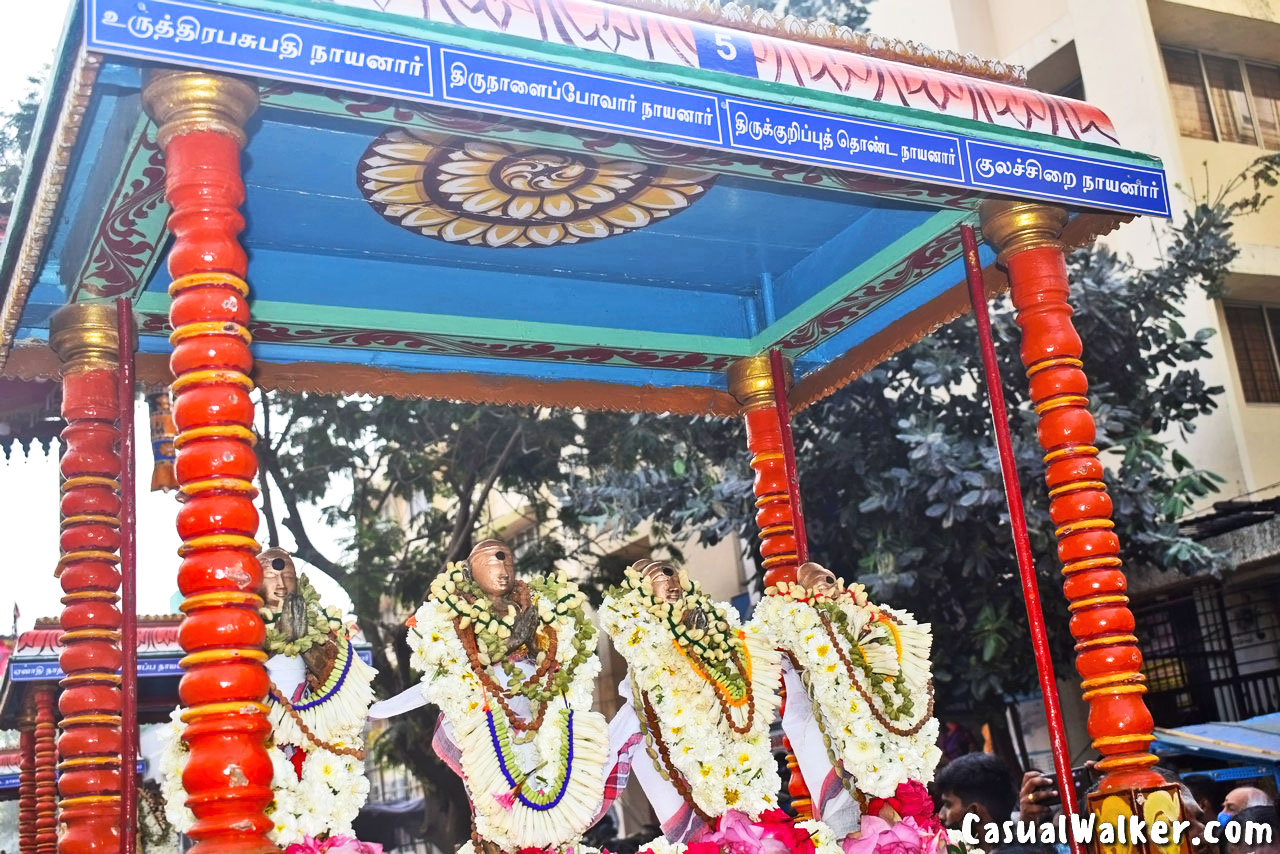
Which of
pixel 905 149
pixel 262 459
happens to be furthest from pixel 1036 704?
pixel 905 149

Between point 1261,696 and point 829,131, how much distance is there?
37.0 ft

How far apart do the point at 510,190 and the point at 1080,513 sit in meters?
3.37

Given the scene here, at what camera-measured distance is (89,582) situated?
6965 millimetres

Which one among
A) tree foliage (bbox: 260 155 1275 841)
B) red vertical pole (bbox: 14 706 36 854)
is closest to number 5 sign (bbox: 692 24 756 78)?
tree foliage (bbox: 260 155 1275 841)

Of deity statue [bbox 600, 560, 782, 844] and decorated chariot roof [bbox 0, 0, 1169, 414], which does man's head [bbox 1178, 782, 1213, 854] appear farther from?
decorated chariot roof [bbox 0, 0, 1169, 414]

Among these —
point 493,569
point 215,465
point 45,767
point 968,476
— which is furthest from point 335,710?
point 45,767

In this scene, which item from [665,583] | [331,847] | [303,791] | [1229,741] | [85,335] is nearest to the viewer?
[331,847]

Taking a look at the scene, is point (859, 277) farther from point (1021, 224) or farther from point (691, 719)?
point (691, 719)

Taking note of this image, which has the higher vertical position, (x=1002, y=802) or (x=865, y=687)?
(x=865, y=687)

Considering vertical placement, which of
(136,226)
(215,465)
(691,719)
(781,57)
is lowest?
(691,719)

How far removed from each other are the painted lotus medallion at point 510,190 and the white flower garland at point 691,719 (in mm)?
2093

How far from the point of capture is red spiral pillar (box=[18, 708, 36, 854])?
15250 millimetres

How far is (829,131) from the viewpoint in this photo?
6148 mm

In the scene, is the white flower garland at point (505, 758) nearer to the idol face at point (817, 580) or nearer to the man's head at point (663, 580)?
the man's head at point (663, 580)
